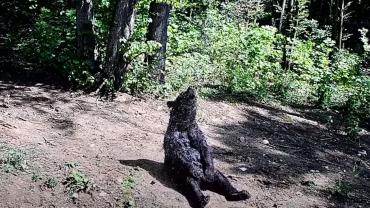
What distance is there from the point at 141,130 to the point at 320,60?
7527mm

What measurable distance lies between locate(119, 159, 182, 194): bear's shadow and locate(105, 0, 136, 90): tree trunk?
10.5 feet

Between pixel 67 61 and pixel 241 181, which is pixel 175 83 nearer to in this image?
pixel 67 61

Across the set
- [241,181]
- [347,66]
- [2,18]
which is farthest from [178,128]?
[2,18]

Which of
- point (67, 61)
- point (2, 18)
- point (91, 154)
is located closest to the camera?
point (91, 154)

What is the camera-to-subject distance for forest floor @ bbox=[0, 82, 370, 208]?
553 centimetres

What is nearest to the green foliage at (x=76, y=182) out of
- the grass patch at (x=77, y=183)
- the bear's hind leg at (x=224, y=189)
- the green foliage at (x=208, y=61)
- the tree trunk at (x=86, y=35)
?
the grass patch at (x=77, y=183)

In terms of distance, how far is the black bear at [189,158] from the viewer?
227 inches

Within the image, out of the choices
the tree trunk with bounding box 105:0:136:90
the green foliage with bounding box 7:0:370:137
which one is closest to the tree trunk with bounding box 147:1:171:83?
the green foliage with bounding box 7:0:370:137

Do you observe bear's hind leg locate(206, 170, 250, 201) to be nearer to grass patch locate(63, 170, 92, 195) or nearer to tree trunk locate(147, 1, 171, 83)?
grass patch locate(63, 170, 92, 195)

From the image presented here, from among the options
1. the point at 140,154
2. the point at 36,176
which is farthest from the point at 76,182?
the point at 140,154

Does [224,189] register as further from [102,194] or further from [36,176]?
[36,176]

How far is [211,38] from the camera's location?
523 inches

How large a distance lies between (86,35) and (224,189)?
16.7 feet

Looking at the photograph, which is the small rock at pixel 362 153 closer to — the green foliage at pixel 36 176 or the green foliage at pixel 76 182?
the green foliage at pixel 76 182
